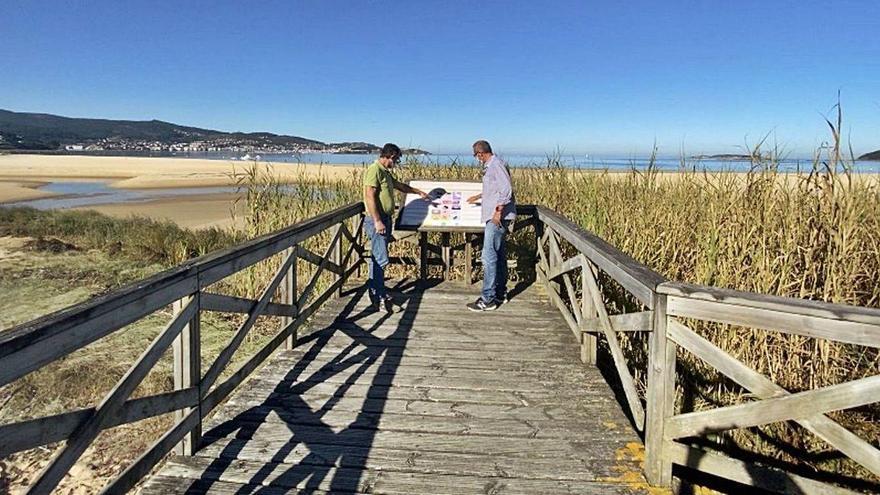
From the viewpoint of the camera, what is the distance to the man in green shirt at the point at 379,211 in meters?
5.48

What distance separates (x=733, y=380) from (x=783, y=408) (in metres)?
0.36

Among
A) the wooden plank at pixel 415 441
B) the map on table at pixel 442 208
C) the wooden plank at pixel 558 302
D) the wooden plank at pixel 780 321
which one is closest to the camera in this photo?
the wooden plank at pixel 780 321

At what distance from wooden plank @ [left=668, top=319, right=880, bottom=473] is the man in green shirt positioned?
3.50 meters

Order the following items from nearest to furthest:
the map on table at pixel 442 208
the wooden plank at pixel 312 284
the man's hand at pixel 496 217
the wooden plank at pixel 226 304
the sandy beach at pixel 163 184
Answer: the wooden plank at pixel 226 304 → the wooden plank at pixel 312 284 → the man's hand at pixel 496 217 → the map on table at pixel 442 208 → the sandy beach at pixel 163 184

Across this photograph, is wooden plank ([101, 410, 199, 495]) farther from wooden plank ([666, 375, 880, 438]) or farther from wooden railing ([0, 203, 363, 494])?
wooden plank ([666, 375, 880, 438])

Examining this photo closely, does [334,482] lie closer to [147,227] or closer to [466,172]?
[466,172]

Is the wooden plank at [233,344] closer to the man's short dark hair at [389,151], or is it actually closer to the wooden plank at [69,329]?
the wooden plank at [69,329]

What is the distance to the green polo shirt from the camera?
18.0 ft

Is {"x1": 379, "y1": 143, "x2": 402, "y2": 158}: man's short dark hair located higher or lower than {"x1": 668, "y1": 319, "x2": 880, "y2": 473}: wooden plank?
higher

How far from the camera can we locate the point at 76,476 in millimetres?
3736

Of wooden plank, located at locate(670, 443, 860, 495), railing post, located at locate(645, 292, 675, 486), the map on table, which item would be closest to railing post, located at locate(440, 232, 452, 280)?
the map on table

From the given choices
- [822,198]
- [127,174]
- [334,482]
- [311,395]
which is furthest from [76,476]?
[127,174]

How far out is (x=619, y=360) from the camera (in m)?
3.35

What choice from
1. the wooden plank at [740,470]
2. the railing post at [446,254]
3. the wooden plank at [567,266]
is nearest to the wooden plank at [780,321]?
the wooden plank at [740,470]
